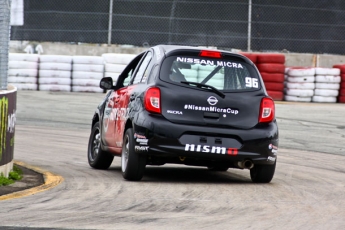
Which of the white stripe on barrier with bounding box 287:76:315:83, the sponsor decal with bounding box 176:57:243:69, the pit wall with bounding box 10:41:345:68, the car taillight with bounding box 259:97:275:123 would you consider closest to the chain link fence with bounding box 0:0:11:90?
the sponsor decal with bounding box 176:57:243:69

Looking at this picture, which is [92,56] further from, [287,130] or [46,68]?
[287,130]

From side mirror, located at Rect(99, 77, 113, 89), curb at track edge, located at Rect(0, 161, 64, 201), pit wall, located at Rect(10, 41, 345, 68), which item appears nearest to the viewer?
curb at track edge, located at Rect(0, 161, 64, 201)

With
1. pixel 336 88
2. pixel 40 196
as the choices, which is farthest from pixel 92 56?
pixel 40 196

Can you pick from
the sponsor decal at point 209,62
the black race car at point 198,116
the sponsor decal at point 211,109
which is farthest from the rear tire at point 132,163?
the sponsor decal at point 209,62

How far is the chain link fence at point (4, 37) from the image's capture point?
10241 mm

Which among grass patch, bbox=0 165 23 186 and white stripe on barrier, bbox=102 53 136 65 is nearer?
grass patch, bbox=0 165 23 186

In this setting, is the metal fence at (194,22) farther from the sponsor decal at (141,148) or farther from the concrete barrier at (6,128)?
the sponsor decal at (141,148)

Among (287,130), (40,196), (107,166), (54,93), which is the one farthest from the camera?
(54,93)

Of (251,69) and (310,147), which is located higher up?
(251,69)

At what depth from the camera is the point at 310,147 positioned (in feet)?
52.0

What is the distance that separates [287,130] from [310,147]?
2.72 metres

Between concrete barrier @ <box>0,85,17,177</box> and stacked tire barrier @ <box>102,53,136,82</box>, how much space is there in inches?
602

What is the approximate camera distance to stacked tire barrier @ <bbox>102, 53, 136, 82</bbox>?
Result: 2561 cm

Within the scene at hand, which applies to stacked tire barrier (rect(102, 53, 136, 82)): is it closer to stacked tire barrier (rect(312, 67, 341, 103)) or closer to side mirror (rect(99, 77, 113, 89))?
stacked tire barrier (rect(312, 67, 341, 103))
